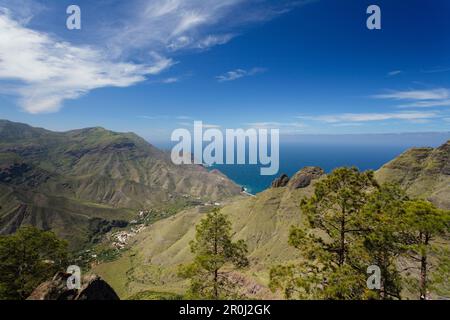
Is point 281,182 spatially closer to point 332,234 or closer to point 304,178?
point 304,178

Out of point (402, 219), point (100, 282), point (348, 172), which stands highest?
point (348, 172)

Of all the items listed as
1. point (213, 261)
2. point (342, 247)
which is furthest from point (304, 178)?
point (213, 261)

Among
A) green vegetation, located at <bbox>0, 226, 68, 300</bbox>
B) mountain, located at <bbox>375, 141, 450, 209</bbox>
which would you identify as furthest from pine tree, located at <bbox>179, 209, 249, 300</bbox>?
mountain, located at <bbox>375, 141, 450, 209</bbox>

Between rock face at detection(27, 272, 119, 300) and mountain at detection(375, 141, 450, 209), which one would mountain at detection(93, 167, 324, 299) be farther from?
rock face at detection(27, 272, 119, 300)

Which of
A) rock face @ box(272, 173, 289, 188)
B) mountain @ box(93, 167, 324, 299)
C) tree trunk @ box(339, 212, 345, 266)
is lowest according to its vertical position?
mountain @ box(93, 167, 324, 299)

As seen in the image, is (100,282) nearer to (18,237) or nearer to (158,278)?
(18,237)

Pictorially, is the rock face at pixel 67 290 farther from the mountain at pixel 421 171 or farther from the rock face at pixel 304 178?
the rock face at pixel 304 178
